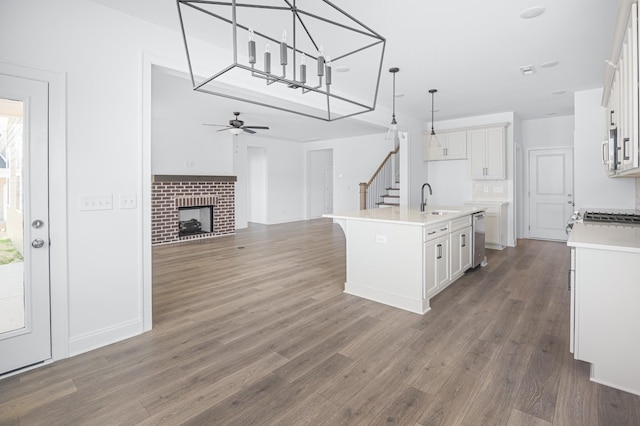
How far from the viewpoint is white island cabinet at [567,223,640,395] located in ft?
6.41

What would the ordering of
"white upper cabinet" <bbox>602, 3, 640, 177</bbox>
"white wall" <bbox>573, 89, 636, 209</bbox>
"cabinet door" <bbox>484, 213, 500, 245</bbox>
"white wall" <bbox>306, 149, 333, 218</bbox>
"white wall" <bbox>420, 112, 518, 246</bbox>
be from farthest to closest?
"white wall" <bbox>306, 149, 333, 218</bbox> < "white wall" <bbox>420, 112, 518, 246</bbox> < "cabinet door" <bbox>484, 213, 500, 245</bbox> < "white wall" <bbox>573, 89, 636, 209</bbox> < "white upper cabinet" <bbox>602, 3, 640, 177</bbox>

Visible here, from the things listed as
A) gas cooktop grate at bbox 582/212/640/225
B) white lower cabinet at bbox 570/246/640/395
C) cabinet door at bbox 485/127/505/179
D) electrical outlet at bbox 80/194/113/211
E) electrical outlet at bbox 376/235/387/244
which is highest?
cabinet door at bbox 485/127/505/179

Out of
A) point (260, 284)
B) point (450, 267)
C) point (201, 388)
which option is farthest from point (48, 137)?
point (450, 267)

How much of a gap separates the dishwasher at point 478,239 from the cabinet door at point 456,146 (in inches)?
90.3

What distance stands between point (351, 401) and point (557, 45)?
3.83 meters

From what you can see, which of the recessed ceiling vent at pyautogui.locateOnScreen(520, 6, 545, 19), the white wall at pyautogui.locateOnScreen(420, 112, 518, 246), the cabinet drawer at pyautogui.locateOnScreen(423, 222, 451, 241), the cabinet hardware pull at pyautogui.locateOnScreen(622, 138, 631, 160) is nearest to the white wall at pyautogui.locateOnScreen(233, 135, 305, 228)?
the white wall at pyautogui.locateOnScreen(420, 112, 518, 246)

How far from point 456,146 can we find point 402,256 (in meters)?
4.26

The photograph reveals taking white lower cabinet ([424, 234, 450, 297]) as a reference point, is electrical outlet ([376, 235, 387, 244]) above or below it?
above

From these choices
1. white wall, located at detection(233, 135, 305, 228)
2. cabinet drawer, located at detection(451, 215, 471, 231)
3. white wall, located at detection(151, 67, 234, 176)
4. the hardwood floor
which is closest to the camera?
the hardwood floor

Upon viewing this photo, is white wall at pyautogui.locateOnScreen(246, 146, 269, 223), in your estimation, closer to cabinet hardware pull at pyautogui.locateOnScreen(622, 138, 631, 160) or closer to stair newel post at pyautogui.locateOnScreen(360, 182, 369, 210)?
stair newel post at pyautogui.locateOnScreen(360, 182, 369, 210)

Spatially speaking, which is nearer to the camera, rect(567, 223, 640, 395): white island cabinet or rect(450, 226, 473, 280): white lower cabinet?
rect(567, 223, 640, 395): white island cabinet

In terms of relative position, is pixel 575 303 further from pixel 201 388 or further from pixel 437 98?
pixel 437 98

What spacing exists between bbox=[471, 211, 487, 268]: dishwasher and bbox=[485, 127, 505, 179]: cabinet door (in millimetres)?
1961

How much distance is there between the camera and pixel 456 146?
6727 mm
